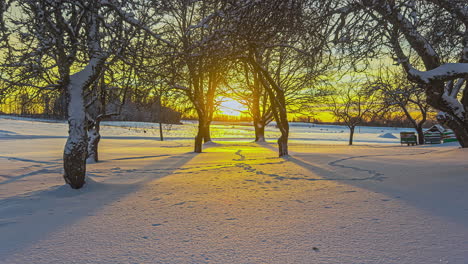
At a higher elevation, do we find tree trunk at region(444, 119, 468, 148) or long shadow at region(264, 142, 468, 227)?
tree trunk at region(444, 119, 468, 148)

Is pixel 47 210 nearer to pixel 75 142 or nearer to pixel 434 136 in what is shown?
pixel 75 142

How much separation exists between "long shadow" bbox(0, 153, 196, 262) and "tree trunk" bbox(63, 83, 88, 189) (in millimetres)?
233

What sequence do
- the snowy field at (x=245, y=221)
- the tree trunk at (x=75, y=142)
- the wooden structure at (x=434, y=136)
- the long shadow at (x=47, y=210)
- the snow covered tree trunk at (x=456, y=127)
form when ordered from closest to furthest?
the snowy field at (x=245, y=221), the long shadow at (x=47, y=210), the tree trunk at (x=75, y=142), the snow covered tree trunk at (x=456, y=127), the wooden structure at (x=434, y=136)

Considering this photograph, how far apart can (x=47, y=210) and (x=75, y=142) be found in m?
1.59

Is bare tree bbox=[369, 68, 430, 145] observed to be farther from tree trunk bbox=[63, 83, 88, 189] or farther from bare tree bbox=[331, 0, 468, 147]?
tree trunk bbox=[63, 83, 88, 189]

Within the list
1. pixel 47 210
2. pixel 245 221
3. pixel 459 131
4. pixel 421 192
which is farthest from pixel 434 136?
pixel 47 210

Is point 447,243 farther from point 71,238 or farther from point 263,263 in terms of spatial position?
point 71,238

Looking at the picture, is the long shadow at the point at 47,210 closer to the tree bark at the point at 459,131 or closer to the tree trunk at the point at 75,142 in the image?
the tree trunk at the point at 75,142

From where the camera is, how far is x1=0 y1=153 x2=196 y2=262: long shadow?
292 cm

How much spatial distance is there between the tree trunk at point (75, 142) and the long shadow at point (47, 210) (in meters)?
0.23

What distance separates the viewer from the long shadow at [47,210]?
2918 millimetres

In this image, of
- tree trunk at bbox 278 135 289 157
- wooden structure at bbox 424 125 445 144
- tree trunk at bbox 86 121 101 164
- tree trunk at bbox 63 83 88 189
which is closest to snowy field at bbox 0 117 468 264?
tree trunk at bbox 63 83 88 189

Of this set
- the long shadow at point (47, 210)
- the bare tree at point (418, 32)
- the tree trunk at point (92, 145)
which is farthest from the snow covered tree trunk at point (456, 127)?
the tree trunk at point (92, 145)

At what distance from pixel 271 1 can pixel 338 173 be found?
411cm
